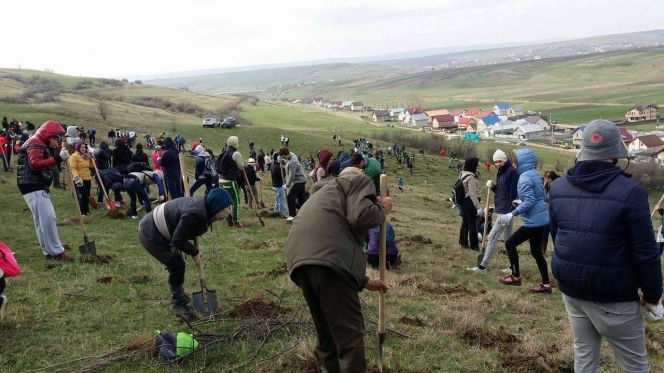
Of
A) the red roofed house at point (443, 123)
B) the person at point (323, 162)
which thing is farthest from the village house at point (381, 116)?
the person at point (323, 162)

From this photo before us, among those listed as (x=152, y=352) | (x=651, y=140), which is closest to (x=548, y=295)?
(x=152, y=352)

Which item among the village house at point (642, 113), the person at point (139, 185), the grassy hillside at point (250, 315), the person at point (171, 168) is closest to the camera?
the grassy hillside at point (250, 315)

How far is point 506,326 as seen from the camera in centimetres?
688

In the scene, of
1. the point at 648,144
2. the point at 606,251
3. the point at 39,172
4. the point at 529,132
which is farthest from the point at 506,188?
the point at 529,132

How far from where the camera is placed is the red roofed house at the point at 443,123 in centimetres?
12544

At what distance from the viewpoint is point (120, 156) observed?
570 inches

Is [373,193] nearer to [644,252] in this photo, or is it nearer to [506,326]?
[644,252]

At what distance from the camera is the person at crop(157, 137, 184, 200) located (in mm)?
13758

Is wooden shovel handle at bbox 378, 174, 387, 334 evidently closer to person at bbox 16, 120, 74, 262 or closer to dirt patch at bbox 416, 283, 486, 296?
dirt patch at bbox 416, 283, 486, 296

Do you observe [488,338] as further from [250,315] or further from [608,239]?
[250,315]

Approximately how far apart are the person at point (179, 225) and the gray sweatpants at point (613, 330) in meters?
4.03

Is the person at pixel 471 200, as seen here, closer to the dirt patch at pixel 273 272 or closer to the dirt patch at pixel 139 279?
the dirt patch at pixel 273 272

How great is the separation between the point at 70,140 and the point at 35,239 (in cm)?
292

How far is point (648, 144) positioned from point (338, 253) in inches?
3671
